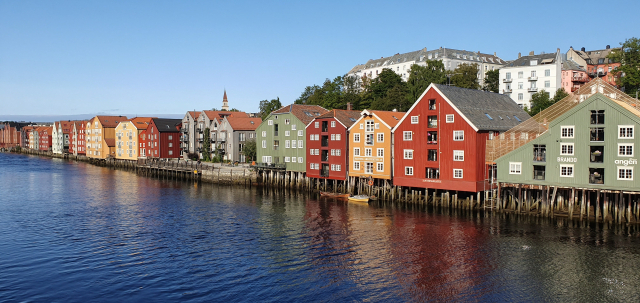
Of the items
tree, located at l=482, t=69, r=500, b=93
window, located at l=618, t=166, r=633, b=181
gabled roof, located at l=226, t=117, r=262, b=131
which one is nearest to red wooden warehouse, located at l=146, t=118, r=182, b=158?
gabled roof, located at l=226, t=117, r=262, b=131

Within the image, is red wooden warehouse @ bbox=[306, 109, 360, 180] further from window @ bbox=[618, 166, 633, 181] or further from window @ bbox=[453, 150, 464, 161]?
window @ bbox=[618, 166, 633, 181]

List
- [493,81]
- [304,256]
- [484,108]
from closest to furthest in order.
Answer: [304,256] → [484,108] → [493,81]

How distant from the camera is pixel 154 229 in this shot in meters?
43.6

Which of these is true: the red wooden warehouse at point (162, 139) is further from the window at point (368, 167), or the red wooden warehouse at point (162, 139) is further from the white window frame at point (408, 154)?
the white window frame at point (408, 154)

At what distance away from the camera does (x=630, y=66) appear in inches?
2980

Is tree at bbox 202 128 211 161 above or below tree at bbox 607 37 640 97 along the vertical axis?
below

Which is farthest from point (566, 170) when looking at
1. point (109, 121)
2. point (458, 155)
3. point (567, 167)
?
point (109, 121)

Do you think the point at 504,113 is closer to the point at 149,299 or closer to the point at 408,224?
the point at 408,224

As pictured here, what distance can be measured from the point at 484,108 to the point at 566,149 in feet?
44.3

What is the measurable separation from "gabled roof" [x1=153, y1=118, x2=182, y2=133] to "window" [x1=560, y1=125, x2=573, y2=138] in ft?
302

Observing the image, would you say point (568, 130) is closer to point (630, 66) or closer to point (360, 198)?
point (360, 198)

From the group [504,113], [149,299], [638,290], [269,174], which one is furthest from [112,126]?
[638,290]

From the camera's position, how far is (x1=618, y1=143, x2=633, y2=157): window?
40.8 m

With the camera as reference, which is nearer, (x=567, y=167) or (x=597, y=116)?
(x=597, y=116)
